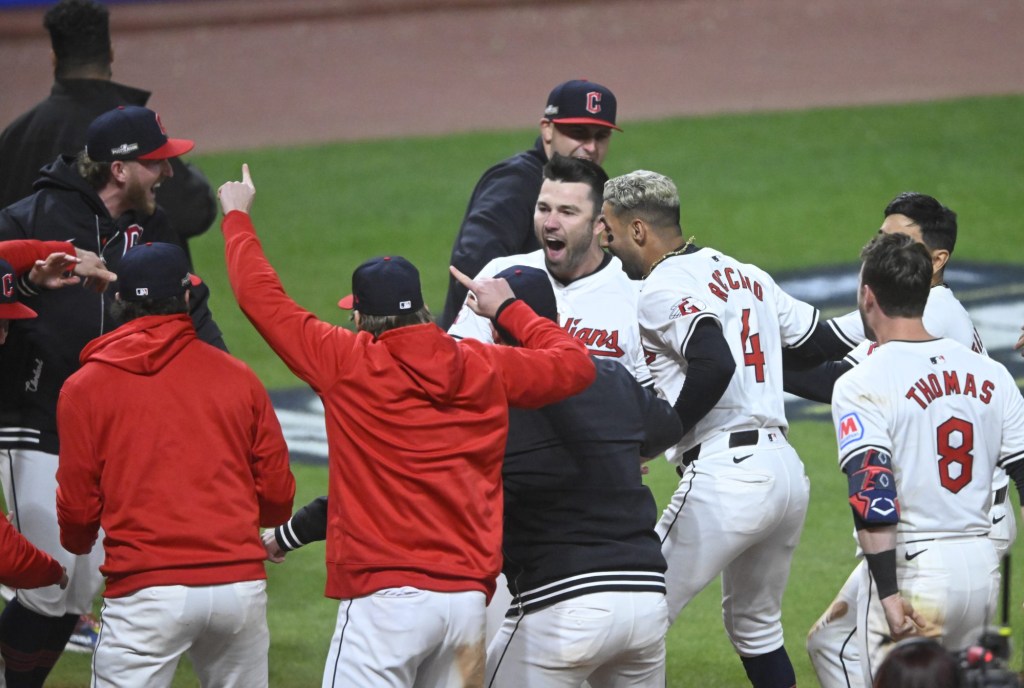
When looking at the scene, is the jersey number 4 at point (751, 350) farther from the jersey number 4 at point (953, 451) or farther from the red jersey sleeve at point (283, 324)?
the red jersey sleeve at point (283, 324)

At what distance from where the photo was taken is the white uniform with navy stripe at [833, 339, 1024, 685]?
431 cm

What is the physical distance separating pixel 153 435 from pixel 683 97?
14.9 meters

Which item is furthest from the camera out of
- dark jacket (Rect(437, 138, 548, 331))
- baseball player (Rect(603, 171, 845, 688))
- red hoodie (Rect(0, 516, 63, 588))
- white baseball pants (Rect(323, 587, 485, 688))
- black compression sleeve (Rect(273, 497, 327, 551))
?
dark jacket (Rect(437, 138, 548, 331))

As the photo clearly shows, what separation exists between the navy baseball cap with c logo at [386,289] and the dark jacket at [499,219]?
168 centimetres

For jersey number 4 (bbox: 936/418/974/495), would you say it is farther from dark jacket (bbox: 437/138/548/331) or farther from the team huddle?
dark jacket (bbox: 437/138/548/331)

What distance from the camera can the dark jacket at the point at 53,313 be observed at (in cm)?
551

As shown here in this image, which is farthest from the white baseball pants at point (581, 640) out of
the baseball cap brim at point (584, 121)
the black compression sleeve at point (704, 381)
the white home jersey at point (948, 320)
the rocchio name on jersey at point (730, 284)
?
the baseball cap brim at point (584, 121)

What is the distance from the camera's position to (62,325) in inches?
219

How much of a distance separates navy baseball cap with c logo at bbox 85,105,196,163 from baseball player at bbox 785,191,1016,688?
251 centimetres

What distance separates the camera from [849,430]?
4.32 metres

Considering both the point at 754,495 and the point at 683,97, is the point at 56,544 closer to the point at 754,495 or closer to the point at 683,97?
the point at 754,495

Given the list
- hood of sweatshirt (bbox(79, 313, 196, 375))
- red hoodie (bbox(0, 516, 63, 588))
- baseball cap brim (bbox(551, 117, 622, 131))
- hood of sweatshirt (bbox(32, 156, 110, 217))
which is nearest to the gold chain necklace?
baseball cap brim (bbox(551, 117, 622, 131))

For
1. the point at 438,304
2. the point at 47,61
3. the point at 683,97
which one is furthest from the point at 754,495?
the point at 47,61

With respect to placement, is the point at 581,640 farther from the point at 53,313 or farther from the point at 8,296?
the point at 53,313
